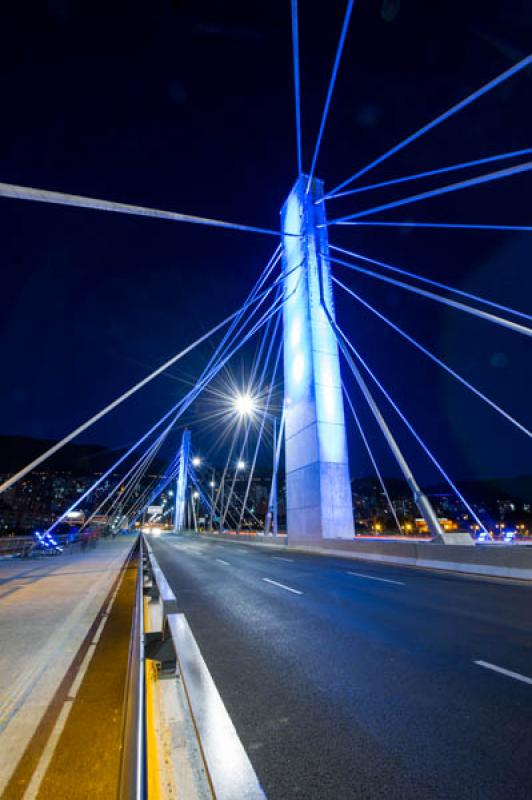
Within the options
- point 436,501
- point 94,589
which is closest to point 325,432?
point 94,589

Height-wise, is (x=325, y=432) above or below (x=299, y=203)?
below

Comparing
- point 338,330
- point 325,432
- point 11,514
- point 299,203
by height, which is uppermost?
point 299,203

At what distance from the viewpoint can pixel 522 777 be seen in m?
2.73

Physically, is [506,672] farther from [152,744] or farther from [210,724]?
[152,744]

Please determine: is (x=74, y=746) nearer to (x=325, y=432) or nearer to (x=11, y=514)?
(x=325, y=432)

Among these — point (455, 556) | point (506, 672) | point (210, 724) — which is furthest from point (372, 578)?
point (210, 724)

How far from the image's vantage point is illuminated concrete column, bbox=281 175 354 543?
23.2 metres

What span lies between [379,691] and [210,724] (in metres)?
1.95

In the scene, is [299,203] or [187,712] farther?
[299,203]

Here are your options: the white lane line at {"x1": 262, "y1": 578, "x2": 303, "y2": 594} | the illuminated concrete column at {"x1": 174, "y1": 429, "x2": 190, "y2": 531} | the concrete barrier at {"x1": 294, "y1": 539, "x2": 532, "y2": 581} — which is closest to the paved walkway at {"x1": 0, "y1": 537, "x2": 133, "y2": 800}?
the white lane line at {"x1": 262, "y1": 578, "x2": 303, "y2": 594}

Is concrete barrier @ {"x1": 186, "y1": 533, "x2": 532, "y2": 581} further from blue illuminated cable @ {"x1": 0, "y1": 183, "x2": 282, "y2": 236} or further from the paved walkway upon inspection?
blue illuminated cable @ {"x1": 0, "y1": 183, "x2": 282, "y2": 236}

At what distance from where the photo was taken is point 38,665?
5262mm

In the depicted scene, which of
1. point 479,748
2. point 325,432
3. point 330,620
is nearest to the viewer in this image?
point 479,748

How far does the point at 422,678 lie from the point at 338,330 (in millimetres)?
20779
